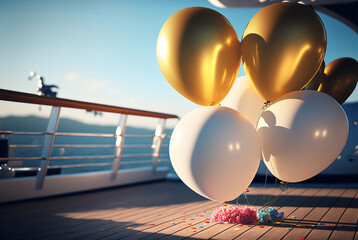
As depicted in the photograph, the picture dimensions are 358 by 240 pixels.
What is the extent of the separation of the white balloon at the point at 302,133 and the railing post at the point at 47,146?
2.24 m

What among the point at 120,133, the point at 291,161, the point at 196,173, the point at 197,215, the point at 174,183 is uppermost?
the point at 291,161

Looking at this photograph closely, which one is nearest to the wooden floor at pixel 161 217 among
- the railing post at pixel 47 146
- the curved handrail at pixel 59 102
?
the railing post at pixel 47 146

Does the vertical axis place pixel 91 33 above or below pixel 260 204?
above

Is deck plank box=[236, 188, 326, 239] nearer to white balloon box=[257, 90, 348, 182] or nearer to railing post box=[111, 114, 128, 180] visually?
white balloon box=[257, 90, 348, 182]

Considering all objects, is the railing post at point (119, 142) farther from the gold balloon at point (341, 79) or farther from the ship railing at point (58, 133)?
the gold balloon at point (341, 79)

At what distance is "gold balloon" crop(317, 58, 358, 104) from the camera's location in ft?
7.30

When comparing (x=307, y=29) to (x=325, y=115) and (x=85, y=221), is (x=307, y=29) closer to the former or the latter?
(x=325, y=115)

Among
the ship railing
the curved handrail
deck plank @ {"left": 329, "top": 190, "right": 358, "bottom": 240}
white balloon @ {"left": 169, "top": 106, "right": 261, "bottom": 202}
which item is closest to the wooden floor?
deck plank @ {"left": 329, "top": 190, "right": 358, "bottom": 240}

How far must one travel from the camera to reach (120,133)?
404 centimetres

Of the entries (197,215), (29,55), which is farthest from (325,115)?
(29,55)

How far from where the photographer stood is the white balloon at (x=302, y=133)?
1595 millimetres

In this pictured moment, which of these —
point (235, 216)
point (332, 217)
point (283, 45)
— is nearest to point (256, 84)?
point (283, 45)

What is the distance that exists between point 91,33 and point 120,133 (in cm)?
1659

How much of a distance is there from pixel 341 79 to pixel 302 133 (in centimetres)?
90
